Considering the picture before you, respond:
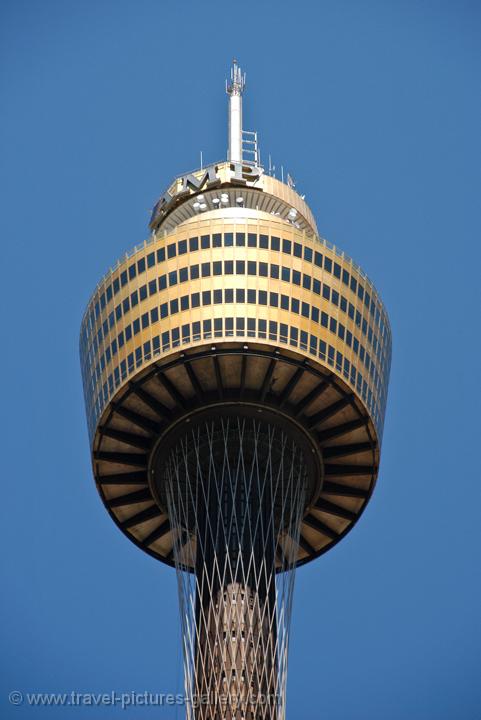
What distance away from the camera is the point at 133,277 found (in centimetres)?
10344

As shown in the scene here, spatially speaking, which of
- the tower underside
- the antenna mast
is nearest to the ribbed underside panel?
the tower underside

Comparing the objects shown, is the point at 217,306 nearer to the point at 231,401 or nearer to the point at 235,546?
the point at 231,401

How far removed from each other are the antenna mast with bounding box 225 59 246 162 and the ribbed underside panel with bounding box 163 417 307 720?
2673cm

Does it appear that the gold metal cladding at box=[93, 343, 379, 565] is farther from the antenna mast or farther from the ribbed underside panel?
the antenna mast

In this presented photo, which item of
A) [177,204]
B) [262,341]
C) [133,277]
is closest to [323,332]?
[262,341]

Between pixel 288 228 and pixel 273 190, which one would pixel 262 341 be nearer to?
pixel 288 228

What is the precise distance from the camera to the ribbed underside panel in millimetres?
98875

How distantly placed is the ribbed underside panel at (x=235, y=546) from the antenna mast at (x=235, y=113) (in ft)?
87.7

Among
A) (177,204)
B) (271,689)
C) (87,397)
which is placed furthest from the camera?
(177,204)

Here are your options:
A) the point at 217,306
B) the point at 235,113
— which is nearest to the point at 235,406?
the point at 217,306

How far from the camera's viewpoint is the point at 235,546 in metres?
103

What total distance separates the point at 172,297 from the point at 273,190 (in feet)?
62.8

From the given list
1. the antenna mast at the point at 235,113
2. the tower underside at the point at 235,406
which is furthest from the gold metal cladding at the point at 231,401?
the antenna mast at the point at 235,113

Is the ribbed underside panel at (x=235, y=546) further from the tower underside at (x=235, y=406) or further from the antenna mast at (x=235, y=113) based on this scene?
the antenna mast at (x=235, y=113)
